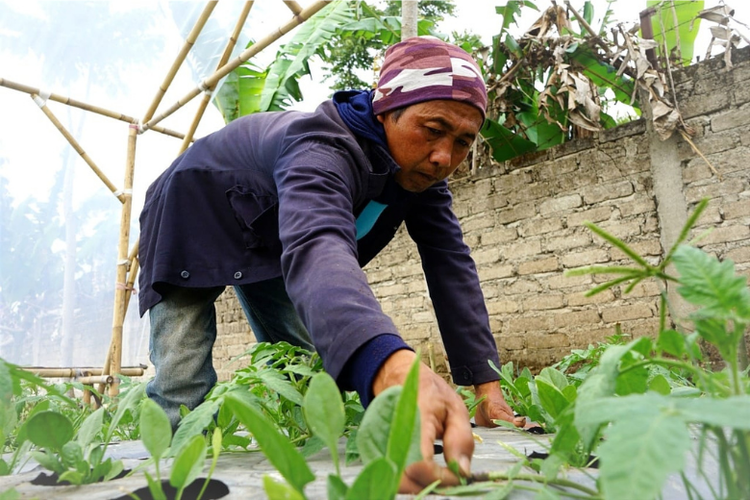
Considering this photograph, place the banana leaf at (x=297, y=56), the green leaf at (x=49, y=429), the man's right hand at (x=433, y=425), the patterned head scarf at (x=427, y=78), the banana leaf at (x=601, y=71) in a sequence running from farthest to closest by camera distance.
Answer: the banana leaf at (x=297, y=56), the banana leaf at (x=601, y=71), the patterned head scarf at (x=427, y=78), the green leaf at (x=49, y=429), the man's right hand at (x=433, y=425)

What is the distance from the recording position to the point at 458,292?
161 centimetres

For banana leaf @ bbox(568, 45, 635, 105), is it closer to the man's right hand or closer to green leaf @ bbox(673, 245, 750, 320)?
the man's right hand

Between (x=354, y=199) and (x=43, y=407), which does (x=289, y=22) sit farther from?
(x=43, y=407)

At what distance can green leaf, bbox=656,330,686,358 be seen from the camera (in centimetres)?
43

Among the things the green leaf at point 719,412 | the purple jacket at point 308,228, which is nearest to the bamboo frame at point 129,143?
the purple jacket at point 308,228

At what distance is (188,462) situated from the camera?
463mm

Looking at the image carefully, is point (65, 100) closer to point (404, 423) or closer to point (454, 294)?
point (454, 294)

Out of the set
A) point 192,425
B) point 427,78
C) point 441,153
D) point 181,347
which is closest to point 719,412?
point 192,425

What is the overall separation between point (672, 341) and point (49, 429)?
0.66 metres

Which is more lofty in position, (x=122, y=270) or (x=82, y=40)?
(x=82, y=40)

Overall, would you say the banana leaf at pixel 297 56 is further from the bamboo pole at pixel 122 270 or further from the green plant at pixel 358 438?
the green plant at pixel 358 438

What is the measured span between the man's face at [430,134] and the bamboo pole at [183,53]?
85.9 inches

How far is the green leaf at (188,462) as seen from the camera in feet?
1.51

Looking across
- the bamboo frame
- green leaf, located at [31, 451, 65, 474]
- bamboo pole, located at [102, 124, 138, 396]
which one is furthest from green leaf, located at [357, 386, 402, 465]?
bamboo pole, located at [102, 124, 138, 396]
